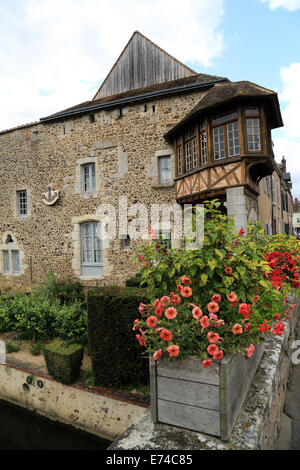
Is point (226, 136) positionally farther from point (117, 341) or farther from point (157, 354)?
point (157, 354)

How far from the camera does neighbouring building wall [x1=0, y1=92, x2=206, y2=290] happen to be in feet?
30.2

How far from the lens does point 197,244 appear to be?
7.45 feet

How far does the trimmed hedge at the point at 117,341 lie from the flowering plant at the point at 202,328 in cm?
195

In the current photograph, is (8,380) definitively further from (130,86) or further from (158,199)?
(130,86)

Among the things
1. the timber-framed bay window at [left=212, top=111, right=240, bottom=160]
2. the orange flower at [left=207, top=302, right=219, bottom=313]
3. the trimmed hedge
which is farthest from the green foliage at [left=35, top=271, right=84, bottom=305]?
the orange flower at [left=207, top=302, right=219, bottom=313]

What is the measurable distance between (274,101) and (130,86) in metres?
6.16

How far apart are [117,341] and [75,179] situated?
7.72 m

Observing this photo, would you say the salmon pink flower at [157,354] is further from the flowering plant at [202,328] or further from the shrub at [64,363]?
the shrub at [64,363]

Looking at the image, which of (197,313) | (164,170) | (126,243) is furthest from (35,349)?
(164,170)

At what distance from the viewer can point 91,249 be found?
10.4m

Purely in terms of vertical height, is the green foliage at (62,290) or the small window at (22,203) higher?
the small window at (22,203)

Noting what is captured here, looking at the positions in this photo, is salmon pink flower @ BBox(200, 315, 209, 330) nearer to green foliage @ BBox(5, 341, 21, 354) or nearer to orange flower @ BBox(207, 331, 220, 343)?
orange flower @ BBox(207, 331, 220, 343)

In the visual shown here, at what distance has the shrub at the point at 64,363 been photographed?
4438 mm

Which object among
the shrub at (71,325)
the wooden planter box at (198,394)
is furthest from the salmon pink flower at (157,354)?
the shrub at (71,325)
